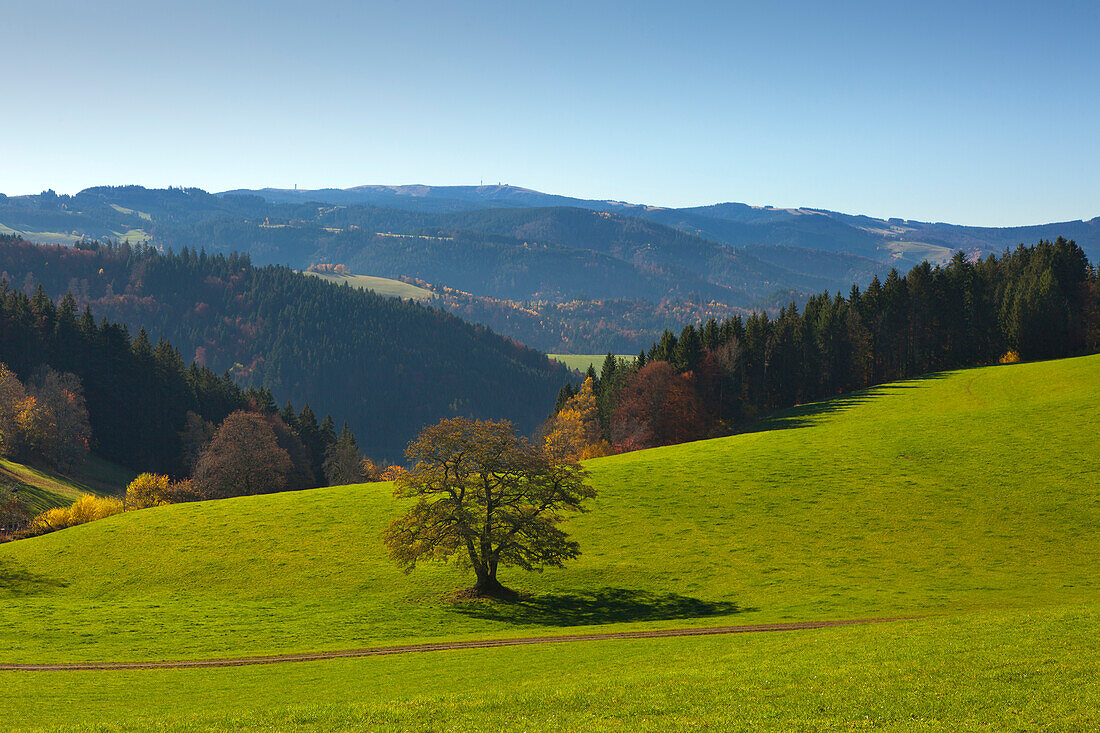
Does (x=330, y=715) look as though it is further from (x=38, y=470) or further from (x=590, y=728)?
(x=38, y=470)

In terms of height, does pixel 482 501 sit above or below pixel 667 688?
below

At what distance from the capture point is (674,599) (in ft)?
146

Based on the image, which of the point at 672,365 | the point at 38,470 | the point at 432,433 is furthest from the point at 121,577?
the point at 672,365

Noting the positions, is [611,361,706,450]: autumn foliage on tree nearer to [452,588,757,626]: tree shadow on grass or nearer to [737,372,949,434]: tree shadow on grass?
[737,372,949,434]: tree shadow on grass

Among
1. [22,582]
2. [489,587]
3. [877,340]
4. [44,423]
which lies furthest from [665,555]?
[44,423]

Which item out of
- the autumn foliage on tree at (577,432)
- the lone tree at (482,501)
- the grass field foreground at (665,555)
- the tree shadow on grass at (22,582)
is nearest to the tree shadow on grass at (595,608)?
the grass field foreground at (665,555)

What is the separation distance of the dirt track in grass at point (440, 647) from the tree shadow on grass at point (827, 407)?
194 feet

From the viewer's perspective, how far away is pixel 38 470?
346 feet

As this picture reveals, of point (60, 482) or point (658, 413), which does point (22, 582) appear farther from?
point (658, 413)

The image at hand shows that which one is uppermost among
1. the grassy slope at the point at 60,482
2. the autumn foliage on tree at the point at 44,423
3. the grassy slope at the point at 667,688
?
the grassy slope at the point at 667,688

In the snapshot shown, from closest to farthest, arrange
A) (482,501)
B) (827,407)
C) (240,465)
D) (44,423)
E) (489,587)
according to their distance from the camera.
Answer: (489,587)
(482,501)
(240,465)
(827,407)
(44,423)

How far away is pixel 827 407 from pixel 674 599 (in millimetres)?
69388

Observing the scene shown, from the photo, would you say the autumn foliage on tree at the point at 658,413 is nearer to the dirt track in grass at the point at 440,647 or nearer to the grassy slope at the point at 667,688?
the dirt track in grass at the point at 440,647

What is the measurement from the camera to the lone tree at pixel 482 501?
46.3m
